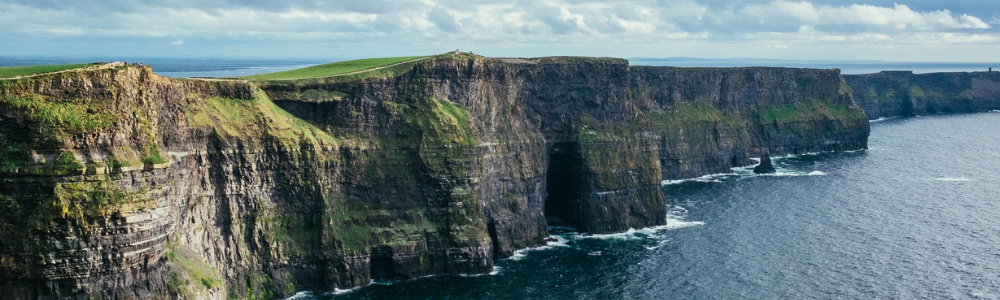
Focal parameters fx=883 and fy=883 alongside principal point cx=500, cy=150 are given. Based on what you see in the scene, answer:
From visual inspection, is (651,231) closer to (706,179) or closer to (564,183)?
(564,183)

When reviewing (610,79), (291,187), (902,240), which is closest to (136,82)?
(291,187)

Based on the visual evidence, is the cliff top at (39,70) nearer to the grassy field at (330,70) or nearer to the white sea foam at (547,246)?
the grassy field at (330,70)

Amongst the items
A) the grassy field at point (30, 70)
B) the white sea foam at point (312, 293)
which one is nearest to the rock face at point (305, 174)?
the white sea foam at point (312, 293)

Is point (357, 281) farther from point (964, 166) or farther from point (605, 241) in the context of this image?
point (964, 166)

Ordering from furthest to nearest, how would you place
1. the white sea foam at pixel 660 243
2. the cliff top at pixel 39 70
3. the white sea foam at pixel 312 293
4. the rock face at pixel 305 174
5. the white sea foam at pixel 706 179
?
1. the white sea foam at pixel 706 179
2. the white sea foam at pixel 660 243
3. the white sea foam at pixel 312 293
4. the cliff top at pixel 39 70
5. the rock face at pixel 305 174

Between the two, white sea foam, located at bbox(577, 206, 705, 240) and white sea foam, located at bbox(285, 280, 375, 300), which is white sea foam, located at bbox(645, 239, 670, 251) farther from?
white sea foam, located at bbox(285, 280, 375, 300)

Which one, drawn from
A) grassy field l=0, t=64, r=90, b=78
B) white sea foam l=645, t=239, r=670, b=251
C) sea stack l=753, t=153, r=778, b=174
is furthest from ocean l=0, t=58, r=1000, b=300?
grassy field l=0, t=64, r=90, b=78
